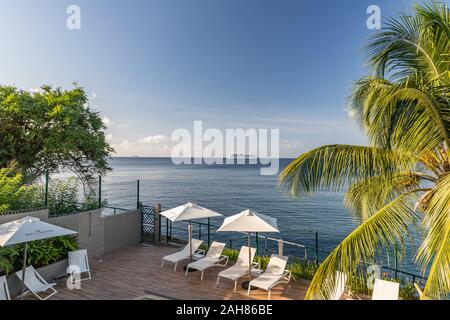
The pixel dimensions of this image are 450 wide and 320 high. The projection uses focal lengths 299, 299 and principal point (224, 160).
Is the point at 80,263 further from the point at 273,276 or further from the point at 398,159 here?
the point at 398,159

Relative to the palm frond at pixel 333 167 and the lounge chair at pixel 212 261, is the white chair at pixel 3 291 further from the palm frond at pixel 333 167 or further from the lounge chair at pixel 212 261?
the palm frond at pixel 333 167

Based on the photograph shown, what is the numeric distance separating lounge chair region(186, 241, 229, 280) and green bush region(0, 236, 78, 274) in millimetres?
3628

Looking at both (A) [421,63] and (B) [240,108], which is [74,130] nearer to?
(A) [421,63]

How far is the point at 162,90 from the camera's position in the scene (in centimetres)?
3169

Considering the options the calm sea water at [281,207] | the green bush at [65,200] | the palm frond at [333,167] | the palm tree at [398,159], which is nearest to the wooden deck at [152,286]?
the green bush at [65,200]

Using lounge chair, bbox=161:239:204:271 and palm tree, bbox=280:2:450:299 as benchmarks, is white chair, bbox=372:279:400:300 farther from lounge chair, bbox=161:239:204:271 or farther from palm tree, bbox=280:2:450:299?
lounge chair, bbox=161:239:204:271

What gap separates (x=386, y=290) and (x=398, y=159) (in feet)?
9.30

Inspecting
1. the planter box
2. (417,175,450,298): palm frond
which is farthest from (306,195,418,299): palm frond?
the planter box

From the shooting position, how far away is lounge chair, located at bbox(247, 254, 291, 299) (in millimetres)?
7010

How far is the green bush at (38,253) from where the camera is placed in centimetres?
713

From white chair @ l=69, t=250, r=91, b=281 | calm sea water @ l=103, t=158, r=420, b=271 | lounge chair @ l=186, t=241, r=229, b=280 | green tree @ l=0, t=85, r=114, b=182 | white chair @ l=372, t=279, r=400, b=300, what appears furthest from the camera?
calm sea water @ l=103, t=158, r=420, b=271

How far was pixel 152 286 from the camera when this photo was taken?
25.0 ft

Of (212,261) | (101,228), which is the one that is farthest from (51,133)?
(212,261)

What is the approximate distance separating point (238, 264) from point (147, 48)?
54.7 ft
